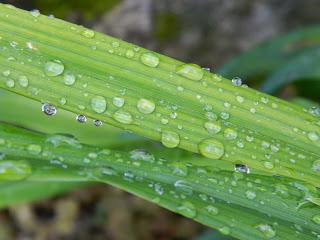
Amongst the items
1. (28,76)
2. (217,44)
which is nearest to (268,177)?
(28,76)

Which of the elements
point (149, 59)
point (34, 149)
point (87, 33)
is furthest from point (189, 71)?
point (34, 149)

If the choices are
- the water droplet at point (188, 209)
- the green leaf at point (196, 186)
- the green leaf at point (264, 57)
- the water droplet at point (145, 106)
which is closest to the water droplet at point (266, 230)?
the green leaf at point (196, 186)

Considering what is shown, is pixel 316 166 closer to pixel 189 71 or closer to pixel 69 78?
pixel 189 71

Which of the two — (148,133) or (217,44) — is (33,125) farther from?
(217,44)

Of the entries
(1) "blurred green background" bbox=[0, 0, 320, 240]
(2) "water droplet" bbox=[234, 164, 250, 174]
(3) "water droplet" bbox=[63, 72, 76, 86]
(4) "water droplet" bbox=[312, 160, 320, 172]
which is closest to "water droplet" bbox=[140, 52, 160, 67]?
(3) "water droplet" bbox=[63, 72, 76, 86]

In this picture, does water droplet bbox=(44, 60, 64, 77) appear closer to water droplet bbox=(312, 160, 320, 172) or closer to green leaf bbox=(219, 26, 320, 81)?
water droplet bbox=(312, 160, 320, 172)

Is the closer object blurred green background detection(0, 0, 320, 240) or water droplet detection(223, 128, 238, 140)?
water droplet detection(223, 128, 238, 140)

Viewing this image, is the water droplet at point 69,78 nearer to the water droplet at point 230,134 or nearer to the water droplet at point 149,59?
the water droplet at point 149,59
